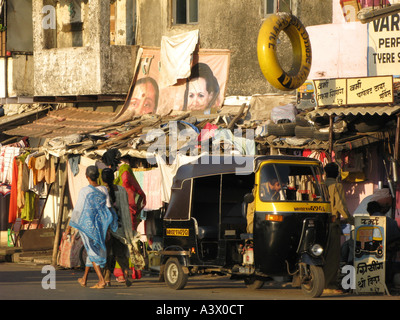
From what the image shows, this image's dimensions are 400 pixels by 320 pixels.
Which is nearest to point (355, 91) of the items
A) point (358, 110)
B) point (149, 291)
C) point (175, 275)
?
point (358, 110)

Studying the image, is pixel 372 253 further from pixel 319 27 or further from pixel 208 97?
pixel 208 97

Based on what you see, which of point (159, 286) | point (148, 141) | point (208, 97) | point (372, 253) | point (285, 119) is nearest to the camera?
point (372, 253)

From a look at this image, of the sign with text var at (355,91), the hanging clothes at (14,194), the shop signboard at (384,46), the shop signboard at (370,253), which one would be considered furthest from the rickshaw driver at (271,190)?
the hanging clothes at (14,194)

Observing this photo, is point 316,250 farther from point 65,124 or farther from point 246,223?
point 65,124

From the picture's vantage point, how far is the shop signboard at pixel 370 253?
14.0 m

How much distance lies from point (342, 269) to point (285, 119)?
451 cm

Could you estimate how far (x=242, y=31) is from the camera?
2297 cm

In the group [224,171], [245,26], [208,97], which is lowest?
[224,171]

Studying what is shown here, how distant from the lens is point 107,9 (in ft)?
81.9

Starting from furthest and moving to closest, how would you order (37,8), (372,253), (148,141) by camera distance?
1. (37,8)
2. (148,141)
3. (372,253)

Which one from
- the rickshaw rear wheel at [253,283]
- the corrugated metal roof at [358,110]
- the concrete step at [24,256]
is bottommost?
the concrete step at [24,256]

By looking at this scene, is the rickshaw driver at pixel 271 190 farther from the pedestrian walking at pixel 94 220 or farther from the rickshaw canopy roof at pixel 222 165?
the pedestrian walking at pixel 94 220

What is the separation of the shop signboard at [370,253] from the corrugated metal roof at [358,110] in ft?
6.24
